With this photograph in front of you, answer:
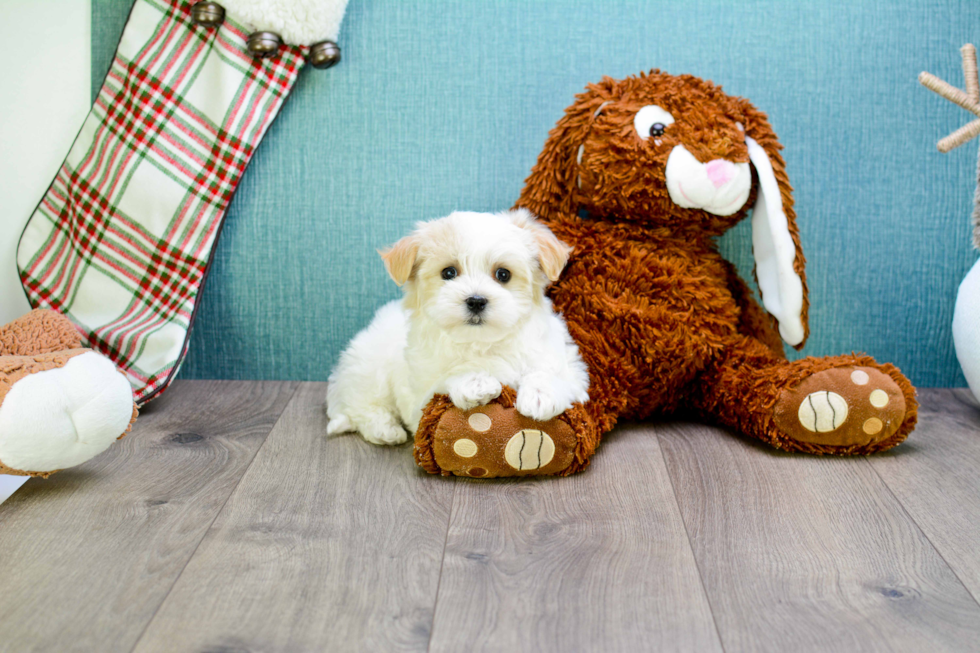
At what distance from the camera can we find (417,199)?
72.7 inches

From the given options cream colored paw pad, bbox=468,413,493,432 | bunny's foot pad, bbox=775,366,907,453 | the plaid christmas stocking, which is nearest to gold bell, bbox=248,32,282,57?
the plaid christmas stocking

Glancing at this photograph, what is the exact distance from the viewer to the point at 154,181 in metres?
1.76

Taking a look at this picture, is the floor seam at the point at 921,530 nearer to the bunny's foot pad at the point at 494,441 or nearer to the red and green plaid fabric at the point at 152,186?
the bunny's foot pad at the point at 494,441

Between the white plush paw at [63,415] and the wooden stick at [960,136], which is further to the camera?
the wooden stick at [960,136]

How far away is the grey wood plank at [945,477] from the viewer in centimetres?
116

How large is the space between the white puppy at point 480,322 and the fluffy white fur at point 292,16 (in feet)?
1.95

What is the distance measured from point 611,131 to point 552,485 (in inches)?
27.1

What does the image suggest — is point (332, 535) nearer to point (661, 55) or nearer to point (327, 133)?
point (327, 133)

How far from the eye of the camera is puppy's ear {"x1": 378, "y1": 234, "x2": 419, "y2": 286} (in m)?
1.35

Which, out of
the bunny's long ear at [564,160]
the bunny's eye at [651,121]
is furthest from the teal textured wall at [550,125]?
the bunny's eye at [651,121]

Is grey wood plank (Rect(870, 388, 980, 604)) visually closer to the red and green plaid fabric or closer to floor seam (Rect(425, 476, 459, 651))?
floor seam (Rect(425, 476, 459, 651))

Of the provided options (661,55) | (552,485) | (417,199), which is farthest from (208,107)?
(552,485)

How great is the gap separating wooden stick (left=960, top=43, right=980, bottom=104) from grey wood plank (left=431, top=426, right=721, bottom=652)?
926 millimetres

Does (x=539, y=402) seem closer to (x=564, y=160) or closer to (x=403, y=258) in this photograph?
(x=403, y=258)
